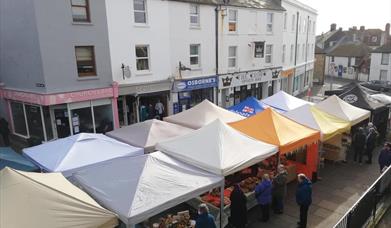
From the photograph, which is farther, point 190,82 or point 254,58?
point 254,58

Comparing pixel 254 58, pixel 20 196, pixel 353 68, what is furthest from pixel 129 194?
pixel 353 68

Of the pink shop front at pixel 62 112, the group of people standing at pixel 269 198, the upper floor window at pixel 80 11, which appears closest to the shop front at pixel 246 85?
the pink shop front at pixel 62 112

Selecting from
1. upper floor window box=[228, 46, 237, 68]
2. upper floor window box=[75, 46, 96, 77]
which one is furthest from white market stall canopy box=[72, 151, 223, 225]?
upper floor window box=[228, 46, 237, 68]

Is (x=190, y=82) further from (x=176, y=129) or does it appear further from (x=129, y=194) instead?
(x=129, y=194)

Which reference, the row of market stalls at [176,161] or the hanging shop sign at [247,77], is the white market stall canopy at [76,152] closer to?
the row of market stalls at [176,161]

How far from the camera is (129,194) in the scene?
20.2 ft

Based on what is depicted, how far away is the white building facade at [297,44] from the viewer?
27.5 meters

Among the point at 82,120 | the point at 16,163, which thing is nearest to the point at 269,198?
the point at 16,163

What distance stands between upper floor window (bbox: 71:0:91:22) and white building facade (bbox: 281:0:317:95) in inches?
692

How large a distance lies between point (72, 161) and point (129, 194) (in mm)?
2769

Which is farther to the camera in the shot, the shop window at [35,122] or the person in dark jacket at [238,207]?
the shop window at [35,122]

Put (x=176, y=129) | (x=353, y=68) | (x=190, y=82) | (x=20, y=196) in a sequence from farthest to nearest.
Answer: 1. (x=353, y=68)
2. (x=190, y=82)
3. (x=176, y=129)
4. (x=20, y=196)

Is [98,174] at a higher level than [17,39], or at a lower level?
lower

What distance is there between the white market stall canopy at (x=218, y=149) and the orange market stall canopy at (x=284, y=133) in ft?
1.79
